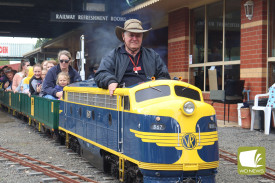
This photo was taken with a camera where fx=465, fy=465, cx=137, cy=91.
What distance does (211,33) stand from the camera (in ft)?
48.3

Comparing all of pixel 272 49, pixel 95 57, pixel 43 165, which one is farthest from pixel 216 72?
pixel 95 57

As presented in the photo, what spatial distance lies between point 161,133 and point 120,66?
5.17 feet

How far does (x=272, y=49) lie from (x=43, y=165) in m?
7.16

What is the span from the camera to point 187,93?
5.38 metres

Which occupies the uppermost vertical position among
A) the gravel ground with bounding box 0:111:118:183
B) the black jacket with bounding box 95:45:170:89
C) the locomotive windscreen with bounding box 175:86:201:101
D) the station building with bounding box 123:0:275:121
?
the station building with bounding box 123:0:275:121

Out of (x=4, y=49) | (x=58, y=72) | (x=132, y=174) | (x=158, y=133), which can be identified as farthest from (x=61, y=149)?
(x=4, y=49)

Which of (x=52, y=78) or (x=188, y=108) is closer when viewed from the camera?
(x=188, y=108)

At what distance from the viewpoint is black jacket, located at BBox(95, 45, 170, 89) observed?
20.1 ft

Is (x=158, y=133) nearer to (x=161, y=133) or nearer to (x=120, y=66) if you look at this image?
(x=161, y=133)

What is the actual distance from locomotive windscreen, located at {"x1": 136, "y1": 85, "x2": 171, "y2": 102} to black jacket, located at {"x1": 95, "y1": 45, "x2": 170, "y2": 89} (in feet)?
2.52

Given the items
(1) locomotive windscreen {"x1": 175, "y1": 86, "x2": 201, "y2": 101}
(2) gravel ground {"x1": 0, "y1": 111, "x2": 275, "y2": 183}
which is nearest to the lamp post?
(2) gravel ground {"x1": 0, "y1": 111, "x2": 275, "y2": 183}

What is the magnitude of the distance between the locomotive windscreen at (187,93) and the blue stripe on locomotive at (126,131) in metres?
0.51

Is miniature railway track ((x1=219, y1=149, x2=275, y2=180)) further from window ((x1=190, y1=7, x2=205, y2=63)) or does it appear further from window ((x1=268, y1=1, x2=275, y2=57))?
window ((x1=190, y1=7, x2=205, y2=63))

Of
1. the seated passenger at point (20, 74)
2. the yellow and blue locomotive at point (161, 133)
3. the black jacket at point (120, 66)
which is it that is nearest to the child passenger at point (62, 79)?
the black jacket at point (120, 66)
